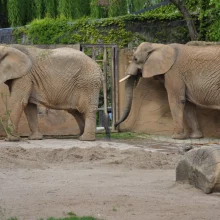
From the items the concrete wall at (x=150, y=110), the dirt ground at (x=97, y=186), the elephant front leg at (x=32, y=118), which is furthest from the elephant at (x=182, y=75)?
the dirt ground at (x=97, y=186)

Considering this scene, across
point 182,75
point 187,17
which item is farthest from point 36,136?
point 187,17

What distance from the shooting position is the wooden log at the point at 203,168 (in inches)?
335

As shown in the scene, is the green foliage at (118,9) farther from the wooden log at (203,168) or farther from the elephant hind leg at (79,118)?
the wooden log at (203,168)

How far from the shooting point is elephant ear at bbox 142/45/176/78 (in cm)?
1712

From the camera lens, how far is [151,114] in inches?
705

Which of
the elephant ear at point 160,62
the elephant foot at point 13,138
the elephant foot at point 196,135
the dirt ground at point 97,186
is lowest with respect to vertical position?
the elephant foot at point 196,135

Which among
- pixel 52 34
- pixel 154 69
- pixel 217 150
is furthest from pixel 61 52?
pixel 217 150

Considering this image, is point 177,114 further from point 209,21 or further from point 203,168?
point 203,168

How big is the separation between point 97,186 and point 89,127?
6952 mm

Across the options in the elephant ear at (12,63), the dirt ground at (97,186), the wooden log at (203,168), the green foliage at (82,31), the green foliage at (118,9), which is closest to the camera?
the dirt ground at (97,186)

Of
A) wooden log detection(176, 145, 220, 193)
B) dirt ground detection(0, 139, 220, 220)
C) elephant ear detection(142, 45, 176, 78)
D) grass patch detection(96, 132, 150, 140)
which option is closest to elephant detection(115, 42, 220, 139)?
elephant ear detection(142, 45, 176, 78)

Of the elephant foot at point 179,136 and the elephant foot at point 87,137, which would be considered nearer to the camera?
the elephant foot at point 87,137

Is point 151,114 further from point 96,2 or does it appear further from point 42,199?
point 42,199

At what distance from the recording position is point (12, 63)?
15703 millimetres
